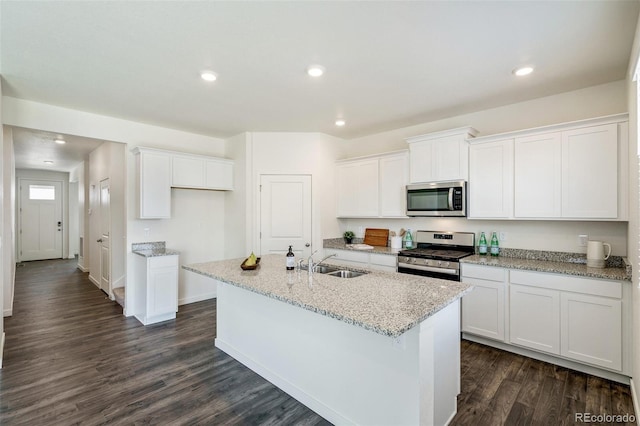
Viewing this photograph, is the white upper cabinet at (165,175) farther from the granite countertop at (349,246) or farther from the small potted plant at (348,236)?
the small potted plant at (348,236)

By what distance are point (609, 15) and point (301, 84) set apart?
7.37 ft

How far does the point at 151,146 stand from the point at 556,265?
513 cm

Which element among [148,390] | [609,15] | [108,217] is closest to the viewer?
[609,15]

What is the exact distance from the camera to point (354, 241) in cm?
510

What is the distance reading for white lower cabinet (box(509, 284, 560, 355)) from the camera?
2771 mm

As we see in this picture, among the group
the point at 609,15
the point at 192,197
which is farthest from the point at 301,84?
the point at 192,197

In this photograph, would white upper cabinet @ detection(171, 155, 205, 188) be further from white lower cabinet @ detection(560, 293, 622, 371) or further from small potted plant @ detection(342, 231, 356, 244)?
white lower cabinet @ detection(560, 293, 622, 371)

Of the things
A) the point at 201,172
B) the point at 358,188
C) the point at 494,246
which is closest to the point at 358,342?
the point at 494,246

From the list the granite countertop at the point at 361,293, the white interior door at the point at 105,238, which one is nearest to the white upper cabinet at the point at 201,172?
the white interior door at the point at 105,238

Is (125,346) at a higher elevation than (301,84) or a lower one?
lower

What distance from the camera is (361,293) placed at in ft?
6.52

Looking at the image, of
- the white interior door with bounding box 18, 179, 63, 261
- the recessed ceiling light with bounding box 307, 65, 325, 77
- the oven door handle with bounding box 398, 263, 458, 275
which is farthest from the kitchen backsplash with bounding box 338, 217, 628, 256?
the white interior door with bounding box 18, 179, 63, 261

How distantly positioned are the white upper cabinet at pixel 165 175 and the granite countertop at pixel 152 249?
481mm

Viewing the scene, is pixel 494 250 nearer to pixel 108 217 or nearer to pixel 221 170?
pixel 221 170
